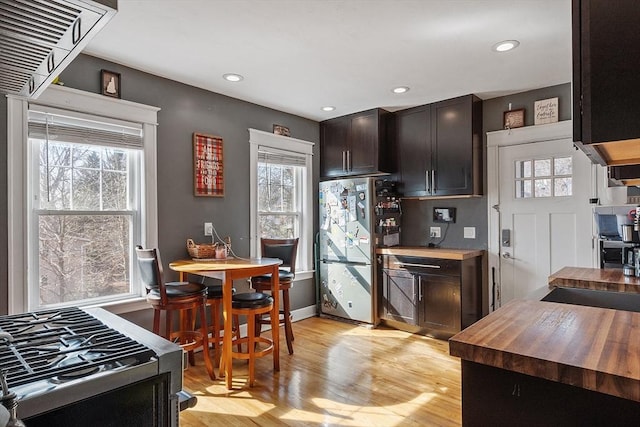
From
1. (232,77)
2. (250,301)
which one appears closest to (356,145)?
(232,77)

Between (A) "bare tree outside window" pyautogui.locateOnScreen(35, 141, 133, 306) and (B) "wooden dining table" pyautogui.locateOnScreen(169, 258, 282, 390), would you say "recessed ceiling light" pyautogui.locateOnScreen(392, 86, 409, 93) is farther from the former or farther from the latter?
(A) "bare tree outside window" pyautogui.locateOnScreen(35, 141, 133, 306)

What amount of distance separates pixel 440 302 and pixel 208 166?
2.63 m

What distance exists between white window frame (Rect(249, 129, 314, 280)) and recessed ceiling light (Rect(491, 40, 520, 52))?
236cm

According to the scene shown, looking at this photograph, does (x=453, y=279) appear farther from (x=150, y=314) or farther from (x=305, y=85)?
(x=150, y=314)

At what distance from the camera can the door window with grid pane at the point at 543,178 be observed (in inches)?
139

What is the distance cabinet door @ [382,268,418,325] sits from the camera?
3.99m

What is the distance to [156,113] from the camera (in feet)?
10.7

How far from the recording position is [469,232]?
4.12 m

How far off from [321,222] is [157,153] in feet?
6.98

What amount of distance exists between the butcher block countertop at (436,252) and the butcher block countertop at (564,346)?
230 centimetres

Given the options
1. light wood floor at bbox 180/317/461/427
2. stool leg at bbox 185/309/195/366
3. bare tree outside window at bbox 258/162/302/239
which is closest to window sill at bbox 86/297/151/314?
stool leg at bbox 185/309/195/366

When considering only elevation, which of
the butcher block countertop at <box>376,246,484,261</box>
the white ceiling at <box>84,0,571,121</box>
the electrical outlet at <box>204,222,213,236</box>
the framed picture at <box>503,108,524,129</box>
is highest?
the white ceiling at <box>84,0,571,121</box>

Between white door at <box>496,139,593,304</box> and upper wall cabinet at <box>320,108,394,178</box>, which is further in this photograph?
upper wall cabinet at <box>320,108,394,178</box>

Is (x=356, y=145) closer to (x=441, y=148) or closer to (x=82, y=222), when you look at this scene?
(x=441, y=148)
